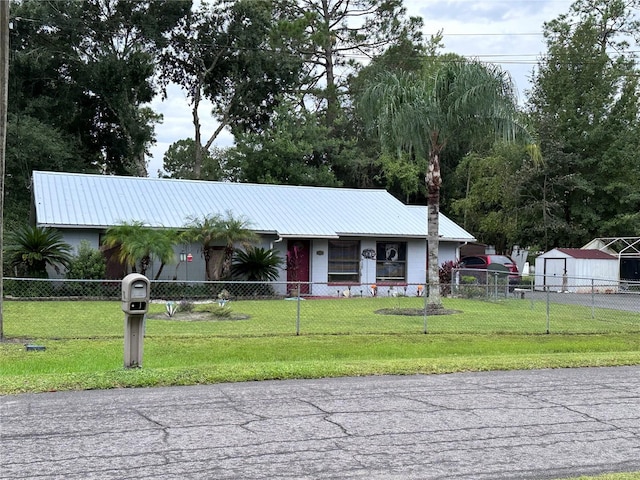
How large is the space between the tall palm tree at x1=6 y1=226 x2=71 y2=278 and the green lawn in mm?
2863

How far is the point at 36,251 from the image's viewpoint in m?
20.6

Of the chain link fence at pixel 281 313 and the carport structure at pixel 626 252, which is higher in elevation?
the carport structure at pixel 626 252

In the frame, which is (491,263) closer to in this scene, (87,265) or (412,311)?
(412,311)

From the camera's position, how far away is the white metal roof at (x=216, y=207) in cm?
2333

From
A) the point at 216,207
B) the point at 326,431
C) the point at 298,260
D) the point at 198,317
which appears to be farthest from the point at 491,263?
the point at 326,431

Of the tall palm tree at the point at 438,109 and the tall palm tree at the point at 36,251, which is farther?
the tall palm tree at the point at 36,251

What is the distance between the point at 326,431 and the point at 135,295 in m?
3.66

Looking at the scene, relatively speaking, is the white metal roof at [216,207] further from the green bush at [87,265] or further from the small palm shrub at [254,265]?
the small palm shrub at [254,265]

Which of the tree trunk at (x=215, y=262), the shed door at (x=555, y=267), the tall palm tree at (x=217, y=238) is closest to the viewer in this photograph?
the tall palm tree at (x=217, y=238)

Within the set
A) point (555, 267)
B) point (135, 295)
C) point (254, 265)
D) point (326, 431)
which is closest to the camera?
point (326, 431)

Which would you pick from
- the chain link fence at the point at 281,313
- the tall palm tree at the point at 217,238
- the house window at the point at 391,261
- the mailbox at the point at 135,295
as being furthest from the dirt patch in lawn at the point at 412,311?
the mailbox at the point at 135,295

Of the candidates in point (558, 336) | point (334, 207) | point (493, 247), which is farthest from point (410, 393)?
point (493, 247)

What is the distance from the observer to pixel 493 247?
50031 mm

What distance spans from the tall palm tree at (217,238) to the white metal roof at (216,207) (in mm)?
1457
